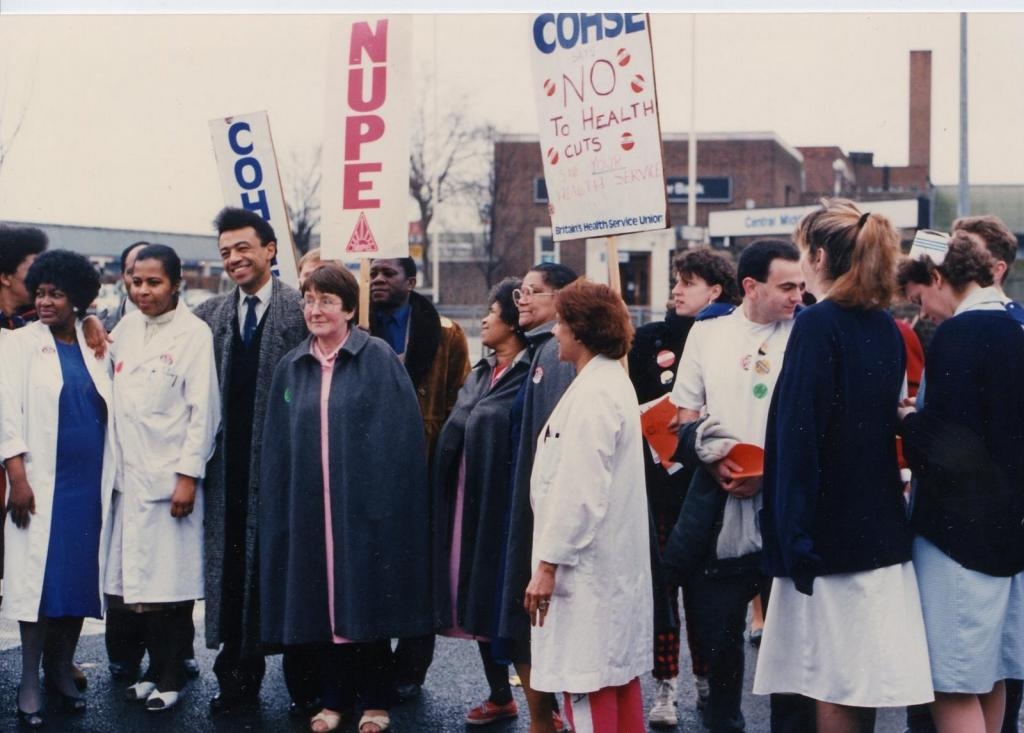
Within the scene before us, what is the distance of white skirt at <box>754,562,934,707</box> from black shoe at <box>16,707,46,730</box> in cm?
331

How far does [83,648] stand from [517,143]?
28.3m

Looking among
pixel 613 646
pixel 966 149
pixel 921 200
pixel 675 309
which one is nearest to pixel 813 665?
pixel 613 646

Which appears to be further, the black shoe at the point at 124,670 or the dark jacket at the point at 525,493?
the black shoe at the point at 124,670

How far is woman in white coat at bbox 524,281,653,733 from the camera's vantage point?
14.1 feet

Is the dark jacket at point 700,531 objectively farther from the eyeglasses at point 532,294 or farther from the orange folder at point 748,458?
the eyeglasses at point 532,294

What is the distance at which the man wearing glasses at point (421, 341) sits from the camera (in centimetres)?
633

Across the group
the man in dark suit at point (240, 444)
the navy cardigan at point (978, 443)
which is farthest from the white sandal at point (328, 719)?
the navy cardigan at point (978, 443)

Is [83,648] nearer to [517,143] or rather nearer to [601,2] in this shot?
[601,2]

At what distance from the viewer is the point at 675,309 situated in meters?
6.00

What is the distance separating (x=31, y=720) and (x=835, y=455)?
12.1 feet

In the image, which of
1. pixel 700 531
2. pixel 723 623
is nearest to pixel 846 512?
pixel 700 531

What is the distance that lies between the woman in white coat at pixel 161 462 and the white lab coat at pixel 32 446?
4.9 inches

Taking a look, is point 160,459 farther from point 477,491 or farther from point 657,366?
point 657,366

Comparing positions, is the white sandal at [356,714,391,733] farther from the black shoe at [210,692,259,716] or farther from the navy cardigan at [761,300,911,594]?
the navy cardigan at [761,300,911,594]
